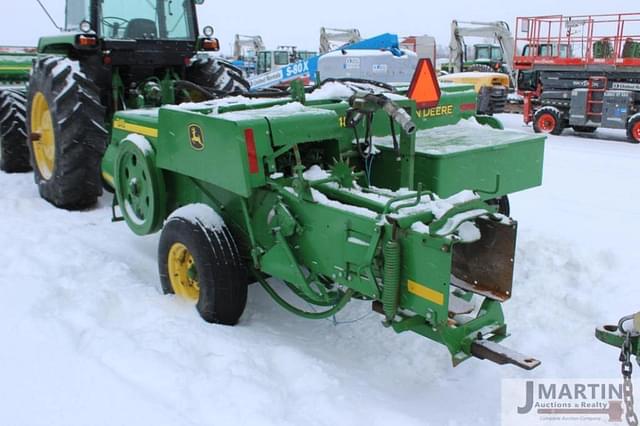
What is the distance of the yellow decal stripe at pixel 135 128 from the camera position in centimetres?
417

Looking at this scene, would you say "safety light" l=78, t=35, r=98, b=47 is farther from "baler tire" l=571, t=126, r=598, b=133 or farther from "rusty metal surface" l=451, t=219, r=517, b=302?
"baler tire" l=571, t=126, r=598, b=133

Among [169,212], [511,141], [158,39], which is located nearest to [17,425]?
[169,212]

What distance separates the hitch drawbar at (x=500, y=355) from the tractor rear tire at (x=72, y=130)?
13.8ft

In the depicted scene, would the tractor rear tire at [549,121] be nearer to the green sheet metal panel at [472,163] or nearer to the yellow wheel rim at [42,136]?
the green sheet metal panel at [472,163]

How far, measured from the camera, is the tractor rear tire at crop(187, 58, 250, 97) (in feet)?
22.2

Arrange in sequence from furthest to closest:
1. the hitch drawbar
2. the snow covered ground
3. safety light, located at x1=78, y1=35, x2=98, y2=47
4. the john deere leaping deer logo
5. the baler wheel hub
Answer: the baler wheel hub
safety light, located at x1=78, y1=35, x2=98, y2=47
the john deere leaping deer logo
the snow covered ground
the hitch drawbar

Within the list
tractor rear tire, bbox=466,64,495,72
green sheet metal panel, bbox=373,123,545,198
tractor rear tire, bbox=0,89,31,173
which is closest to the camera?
green sheet metal panel, bbox=373,123,545,198

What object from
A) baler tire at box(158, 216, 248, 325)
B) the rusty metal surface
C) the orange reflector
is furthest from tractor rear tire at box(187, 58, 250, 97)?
the rusty metal surface

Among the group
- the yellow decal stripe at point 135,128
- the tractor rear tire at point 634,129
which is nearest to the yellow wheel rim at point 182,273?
the yellow decal stripe at point 135,128

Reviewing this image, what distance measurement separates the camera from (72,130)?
5.64 meters

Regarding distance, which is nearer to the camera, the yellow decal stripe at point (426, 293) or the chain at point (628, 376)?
the chain at point (628, 376)

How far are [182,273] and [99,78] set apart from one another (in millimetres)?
3115

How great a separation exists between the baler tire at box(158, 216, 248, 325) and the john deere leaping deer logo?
0.44m

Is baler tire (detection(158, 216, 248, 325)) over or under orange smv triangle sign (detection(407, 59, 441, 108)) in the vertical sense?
under
